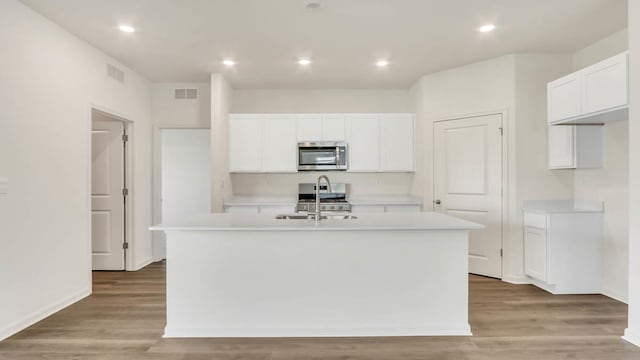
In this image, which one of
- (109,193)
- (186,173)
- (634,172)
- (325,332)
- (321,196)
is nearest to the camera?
(634,172)

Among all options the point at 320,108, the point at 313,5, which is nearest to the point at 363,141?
the point at 320,108

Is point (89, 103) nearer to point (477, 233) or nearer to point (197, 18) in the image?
point (197, 18)

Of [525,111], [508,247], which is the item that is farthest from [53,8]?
[508,247]

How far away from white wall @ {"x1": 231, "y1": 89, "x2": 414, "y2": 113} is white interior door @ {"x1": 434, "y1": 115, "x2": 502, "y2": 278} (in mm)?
1124

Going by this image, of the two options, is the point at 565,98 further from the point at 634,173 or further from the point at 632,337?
the point at 632,337

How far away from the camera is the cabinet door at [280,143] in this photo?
17.4 ft

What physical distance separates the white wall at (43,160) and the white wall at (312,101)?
6.39 ft

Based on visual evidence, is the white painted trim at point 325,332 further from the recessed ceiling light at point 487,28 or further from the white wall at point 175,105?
the white wall at point 175,105

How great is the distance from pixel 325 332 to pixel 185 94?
401 cm

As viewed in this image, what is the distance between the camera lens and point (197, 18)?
10.6 feet

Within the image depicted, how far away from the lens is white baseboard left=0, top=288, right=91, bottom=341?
2825 mm

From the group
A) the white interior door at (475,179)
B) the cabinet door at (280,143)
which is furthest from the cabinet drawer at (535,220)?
the cabinet door at (280,143)

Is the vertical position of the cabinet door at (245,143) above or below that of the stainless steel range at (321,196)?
above

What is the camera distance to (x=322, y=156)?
5.26 meters
